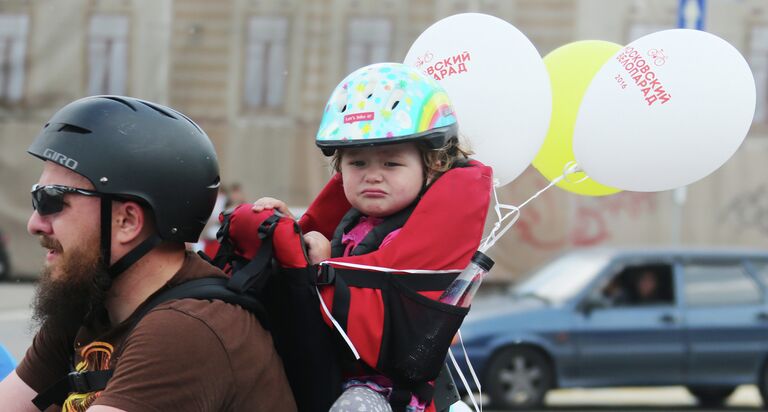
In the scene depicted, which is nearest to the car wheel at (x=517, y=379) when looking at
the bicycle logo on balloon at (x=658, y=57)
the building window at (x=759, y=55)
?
the bicycle logo on balloon at (x=658, y=57)

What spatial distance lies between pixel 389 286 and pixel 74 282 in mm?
716

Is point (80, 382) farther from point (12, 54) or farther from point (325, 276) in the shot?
Answer: point (12, 54)

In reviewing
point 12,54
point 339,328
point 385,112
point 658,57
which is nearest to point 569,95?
point 658,57

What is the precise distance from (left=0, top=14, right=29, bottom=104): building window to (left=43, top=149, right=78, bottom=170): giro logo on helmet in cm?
1945

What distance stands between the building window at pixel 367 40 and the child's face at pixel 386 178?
1741cm

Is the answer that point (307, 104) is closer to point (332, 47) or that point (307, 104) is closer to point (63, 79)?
point (332, 47)

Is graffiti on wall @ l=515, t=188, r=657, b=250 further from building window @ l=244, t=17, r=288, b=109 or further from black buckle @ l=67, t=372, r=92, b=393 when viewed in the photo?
black buckle @ l=67, t=372, r=92, b=393

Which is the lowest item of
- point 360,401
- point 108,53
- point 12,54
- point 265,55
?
point 360,401

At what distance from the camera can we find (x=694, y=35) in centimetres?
341

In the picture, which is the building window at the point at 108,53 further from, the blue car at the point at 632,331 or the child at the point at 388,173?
the child at the point at 388,173

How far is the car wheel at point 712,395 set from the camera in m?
10.8

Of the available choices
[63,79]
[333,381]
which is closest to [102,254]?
[333,381]

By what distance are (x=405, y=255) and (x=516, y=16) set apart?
17752 millimetres

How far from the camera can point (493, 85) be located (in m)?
3.41
